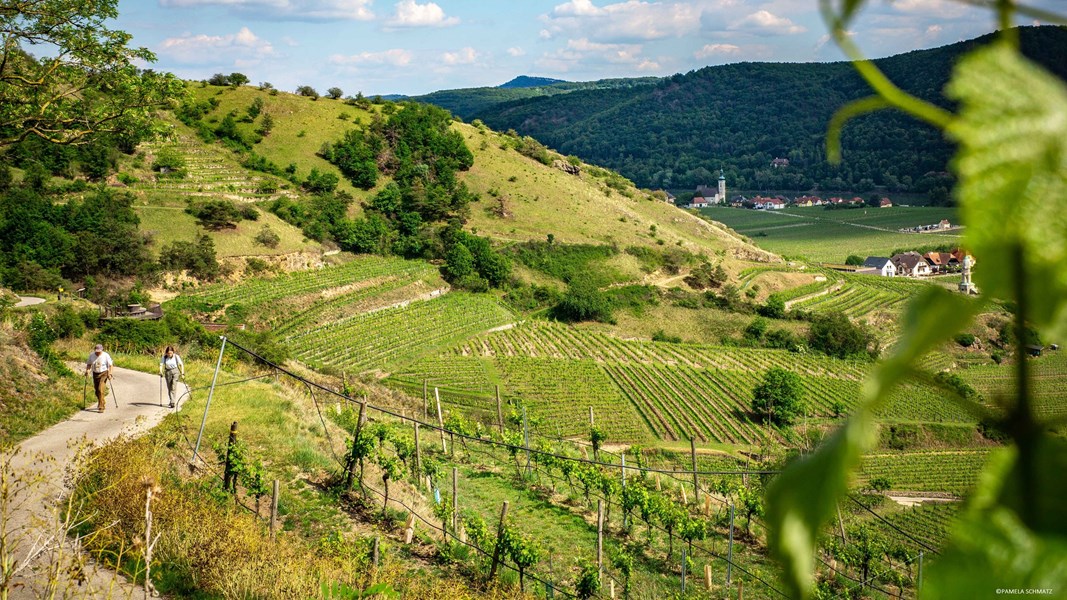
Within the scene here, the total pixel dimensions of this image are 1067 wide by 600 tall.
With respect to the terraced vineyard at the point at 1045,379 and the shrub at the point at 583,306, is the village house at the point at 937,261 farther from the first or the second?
the shrub at the point at 583,306

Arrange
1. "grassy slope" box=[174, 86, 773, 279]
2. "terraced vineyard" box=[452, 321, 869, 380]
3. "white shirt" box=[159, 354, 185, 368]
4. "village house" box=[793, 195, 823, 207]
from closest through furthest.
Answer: "white shirt" box=[159, 354, 185, 368]
"terraced vineyard" box=[452, 321, 869, 380]
"grassy slope" box=[174, 86, 773, 279]
"village house" box=[793, 195, 823, 207]

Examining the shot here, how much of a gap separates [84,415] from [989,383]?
4900 cm

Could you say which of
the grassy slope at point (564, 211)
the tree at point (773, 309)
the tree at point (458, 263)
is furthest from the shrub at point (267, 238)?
the tree at point (773, 309)

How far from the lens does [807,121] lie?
16762 centimetres

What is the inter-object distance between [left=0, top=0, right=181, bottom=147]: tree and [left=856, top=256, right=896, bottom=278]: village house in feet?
247

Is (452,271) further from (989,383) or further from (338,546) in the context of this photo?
(338,546)

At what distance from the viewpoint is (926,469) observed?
32.7m

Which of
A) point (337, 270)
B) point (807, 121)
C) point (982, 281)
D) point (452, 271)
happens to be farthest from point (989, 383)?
point (807, 121)

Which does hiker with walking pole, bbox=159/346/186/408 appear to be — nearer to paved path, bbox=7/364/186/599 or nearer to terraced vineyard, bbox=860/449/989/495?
paved path, bbox=7/364/186/599

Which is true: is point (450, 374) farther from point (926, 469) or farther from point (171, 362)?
point (171, 362)

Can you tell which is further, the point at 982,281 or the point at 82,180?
the point at 82,180

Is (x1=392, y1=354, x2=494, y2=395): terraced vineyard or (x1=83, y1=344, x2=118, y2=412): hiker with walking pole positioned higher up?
(x1=83, y1=344, x2=118, y2=412): hiker with walking pole

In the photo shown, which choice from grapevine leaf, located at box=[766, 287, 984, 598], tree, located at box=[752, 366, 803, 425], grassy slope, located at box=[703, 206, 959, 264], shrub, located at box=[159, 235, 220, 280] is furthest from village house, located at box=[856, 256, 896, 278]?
grapevine leaf, located at box=[766, 287, 984, 598]

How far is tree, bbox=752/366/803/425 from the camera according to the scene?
3584 centimetres
